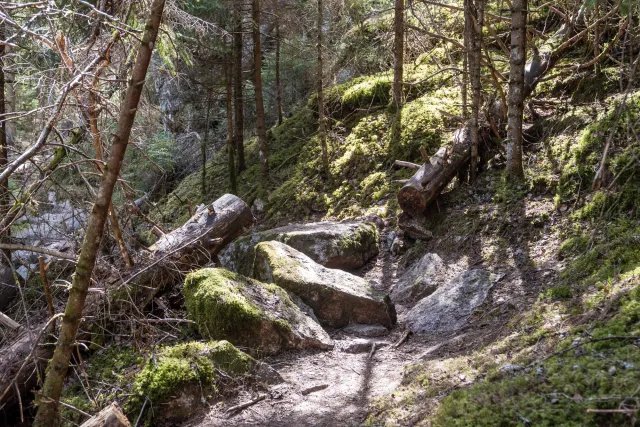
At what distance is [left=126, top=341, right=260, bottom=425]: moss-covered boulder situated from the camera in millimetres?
4645

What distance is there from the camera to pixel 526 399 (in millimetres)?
3141

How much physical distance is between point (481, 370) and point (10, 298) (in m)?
7.72

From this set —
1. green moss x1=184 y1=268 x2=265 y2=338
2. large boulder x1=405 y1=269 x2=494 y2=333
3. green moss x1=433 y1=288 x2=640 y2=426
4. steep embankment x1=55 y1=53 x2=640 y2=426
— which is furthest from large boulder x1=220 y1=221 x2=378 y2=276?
green moss x1=433 y1=288 x2=640 y2=426

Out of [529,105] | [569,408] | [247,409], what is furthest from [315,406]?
[529,105]

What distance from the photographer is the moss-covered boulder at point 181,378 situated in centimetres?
464

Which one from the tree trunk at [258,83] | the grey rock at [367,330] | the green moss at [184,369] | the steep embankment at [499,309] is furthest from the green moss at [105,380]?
the tree trunk at [258,83]

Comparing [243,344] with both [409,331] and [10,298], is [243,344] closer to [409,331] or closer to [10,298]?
[409,331]

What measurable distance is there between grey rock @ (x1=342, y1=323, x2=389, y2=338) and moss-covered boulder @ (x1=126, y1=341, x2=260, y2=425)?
172 centimetres

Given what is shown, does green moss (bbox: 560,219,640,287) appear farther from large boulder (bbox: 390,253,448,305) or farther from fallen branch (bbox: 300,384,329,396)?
fallen branch (bbox: 300,384,329,396)

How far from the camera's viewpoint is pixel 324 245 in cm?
851

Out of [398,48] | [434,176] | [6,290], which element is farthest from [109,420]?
[398,48]

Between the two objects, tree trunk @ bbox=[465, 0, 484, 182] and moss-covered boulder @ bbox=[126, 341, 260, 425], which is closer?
moss-covered boulder @ bbox=[126, 341, 260, 425]

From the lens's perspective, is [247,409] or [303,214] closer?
[247,409]

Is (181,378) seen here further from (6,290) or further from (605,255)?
(6,290)
